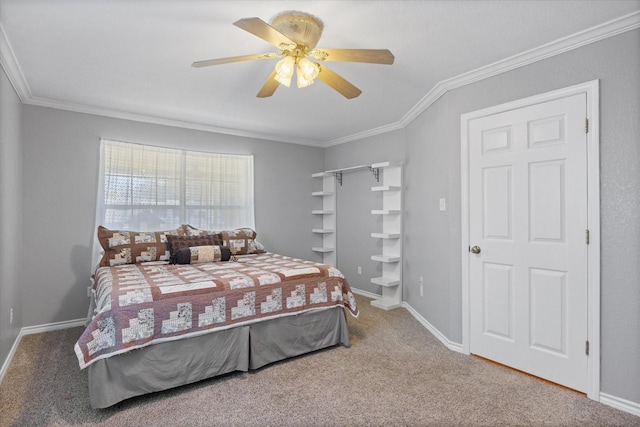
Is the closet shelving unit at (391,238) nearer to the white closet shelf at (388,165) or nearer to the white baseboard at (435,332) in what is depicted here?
the white closet shelf at (388,165)

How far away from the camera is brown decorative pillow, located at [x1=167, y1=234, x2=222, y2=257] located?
347 centimetres

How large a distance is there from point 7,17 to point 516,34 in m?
3.14

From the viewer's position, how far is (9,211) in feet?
9.09

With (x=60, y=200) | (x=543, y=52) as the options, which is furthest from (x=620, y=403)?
(x=60, y=200)

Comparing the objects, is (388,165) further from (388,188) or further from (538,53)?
(538,53)

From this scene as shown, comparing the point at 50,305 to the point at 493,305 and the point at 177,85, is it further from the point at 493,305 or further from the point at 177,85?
the point at 493,305

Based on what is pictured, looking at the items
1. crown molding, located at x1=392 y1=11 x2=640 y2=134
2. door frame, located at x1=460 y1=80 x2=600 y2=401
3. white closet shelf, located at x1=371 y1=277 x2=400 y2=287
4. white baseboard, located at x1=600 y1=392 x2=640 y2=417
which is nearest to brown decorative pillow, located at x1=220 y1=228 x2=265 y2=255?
white closet shelf, located at x1=371 y1=277 x2=400 y2=287

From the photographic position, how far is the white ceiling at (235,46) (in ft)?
6.29

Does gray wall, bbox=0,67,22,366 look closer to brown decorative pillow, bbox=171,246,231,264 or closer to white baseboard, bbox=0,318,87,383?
white baseboard, bbox=0,318,87,383

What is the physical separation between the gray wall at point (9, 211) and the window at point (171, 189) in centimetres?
76

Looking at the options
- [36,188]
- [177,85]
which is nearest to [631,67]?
[177,85]

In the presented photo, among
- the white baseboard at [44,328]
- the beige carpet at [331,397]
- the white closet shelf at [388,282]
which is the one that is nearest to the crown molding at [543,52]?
the white closet shelf at [388,282]

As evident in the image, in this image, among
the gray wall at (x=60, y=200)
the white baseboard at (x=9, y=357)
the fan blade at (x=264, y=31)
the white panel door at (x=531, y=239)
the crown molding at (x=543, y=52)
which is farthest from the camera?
the gray wall at (x=60, y=200)

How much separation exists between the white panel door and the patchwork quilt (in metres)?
1.20
